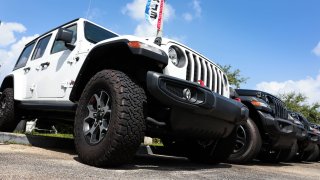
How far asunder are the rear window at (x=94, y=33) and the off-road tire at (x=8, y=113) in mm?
1896

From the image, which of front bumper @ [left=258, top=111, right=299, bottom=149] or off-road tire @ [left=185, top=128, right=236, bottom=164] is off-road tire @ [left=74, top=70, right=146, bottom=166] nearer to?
Answer: off-road tire @ [left=185, top=128, right=236, bottom=164]

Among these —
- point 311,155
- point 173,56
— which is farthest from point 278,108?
point 311,155

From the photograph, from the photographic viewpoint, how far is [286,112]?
7277 millimetres

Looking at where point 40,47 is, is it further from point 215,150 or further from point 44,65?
point 215,150

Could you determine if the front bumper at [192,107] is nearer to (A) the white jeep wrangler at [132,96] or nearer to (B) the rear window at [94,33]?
(A) the white jeep wrangler at [132,96]

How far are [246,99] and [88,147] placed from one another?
3.40 m

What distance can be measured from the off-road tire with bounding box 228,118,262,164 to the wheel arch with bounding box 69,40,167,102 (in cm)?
277

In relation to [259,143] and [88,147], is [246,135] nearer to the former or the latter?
[259,143]

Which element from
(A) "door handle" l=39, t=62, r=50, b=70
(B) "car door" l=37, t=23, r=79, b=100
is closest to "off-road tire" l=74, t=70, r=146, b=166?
(B) "car door" l=37, t=23, r=79, b=100

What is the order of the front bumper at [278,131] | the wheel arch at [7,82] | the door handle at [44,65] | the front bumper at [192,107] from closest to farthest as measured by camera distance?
the front bumper at [192,107]
the door handle at [44,65]
the front bumper at [278,131]
the wheel arch at [7,82]

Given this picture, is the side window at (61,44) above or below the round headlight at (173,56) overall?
above

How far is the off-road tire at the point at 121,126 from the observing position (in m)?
3.40

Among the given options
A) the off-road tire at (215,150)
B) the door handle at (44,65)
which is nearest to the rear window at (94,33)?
the door handle at (44,65)

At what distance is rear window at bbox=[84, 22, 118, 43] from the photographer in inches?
206
